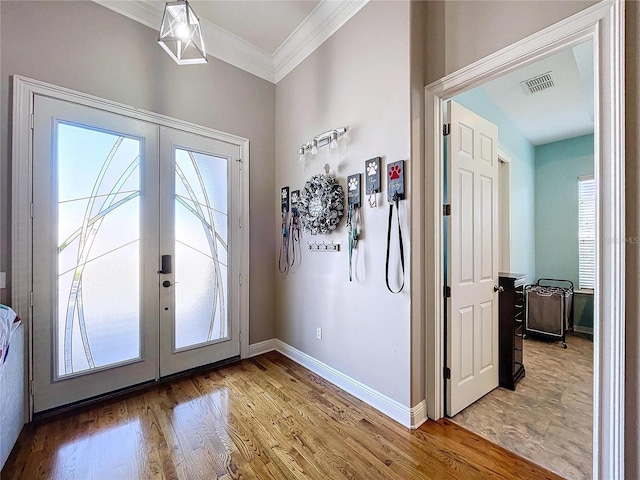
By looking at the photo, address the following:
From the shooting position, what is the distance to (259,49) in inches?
121

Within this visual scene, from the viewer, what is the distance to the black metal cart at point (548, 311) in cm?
367

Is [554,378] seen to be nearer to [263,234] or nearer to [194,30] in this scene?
[263,234]

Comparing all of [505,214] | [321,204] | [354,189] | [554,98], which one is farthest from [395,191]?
[554,98]

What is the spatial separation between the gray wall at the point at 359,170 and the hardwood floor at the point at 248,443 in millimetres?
315

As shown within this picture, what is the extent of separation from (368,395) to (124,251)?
2.34 meters

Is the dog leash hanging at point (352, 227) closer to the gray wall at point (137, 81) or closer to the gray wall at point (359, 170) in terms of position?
the gray wall at point (359, 170)

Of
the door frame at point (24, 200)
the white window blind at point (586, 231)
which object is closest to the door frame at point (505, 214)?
→ the white window blind at point (586, 231)

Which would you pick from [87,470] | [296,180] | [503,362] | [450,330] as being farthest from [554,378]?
[87,470]

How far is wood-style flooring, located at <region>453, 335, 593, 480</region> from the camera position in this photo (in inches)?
66.3

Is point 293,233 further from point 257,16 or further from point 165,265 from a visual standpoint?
point 257,16

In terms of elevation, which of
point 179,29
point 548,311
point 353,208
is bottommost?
point 548,311

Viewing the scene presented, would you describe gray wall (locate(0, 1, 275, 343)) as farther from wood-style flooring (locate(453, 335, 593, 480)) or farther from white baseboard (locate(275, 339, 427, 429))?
wood-style flooring (locate(453, 335, 593, 480))

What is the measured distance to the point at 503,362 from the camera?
Answer: 8.23 ft

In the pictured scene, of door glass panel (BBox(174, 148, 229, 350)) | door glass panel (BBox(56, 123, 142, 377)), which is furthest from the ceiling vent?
door glass panel (BBox(56, 123, 142, 377))
